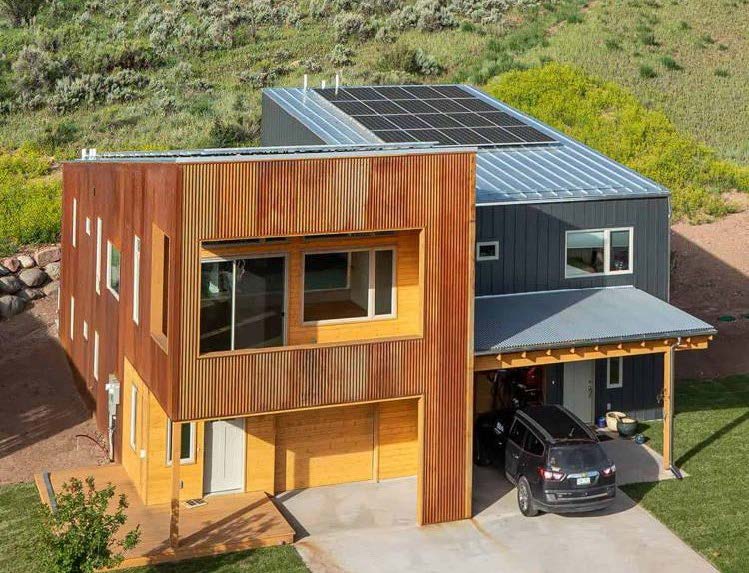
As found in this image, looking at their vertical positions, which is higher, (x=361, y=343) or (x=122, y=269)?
(x=122, y=269)

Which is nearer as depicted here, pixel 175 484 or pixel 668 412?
pixel 175 484

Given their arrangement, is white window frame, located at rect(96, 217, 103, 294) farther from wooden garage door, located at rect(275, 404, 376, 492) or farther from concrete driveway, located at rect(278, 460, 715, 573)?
concrete driveway, located at rect(278, 460, 715, 573)

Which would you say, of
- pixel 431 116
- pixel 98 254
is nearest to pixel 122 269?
pixel 98 254

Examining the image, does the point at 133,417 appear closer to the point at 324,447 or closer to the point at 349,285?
the point at 324,447

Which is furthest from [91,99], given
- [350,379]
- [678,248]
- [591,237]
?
[350,379]

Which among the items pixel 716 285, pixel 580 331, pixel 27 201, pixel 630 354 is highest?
pixel 27 201

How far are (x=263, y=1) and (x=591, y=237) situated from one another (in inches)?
1536

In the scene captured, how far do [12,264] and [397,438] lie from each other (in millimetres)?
18155

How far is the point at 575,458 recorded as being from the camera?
21.0 m

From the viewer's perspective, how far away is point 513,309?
80.3ft

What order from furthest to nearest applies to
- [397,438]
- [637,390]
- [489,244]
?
[637,390]
[489,244]
[397,438]

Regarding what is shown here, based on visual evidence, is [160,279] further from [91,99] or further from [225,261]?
[91,99]

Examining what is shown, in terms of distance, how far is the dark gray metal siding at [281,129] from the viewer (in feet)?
98.3

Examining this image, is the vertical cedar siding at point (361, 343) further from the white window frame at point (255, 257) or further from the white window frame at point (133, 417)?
the white window frame at point (133, 417)
